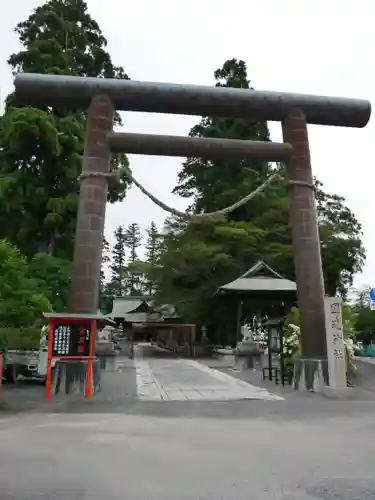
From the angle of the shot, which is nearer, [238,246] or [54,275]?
[54,275]

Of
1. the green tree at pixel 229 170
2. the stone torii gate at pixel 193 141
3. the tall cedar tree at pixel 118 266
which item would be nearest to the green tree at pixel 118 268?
the tall cedar tree at pixel 118 266

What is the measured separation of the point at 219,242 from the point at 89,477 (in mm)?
26869

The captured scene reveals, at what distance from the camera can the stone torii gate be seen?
12.1 meters

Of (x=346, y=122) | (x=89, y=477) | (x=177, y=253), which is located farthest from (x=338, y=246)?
(x=89, y=477)

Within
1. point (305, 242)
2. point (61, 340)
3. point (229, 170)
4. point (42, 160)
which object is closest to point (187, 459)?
point (61, 340)

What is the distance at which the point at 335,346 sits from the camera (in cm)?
1182

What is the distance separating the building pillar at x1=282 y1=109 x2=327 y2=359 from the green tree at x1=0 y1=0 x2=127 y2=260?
10682 mm

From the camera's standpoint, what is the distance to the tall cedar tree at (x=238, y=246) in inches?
1204

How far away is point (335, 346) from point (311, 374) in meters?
0.96

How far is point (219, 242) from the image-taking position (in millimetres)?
31500

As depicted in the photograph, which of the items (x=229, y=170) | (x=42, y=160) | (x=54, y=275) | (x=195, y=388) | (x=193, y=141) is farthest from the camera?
(x=229, y=170)

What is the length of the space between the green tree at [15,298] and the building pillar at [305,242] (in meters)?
8.20

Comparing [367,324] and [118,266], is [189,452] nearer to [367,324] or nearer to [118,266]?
[367,324]

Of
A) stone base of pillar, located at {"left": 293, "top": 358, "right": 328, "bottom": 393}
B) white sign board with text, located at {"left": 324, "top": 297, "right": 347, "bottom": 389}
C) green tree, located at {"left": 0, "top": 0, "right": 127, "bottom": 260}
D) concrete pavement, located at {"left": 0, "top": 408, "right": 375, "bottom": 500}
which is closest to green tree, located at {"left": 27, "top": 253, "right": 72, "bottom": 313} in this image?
green tree, located at {"left": 0, "top": 0, "right": 127, "bottom": 260}
